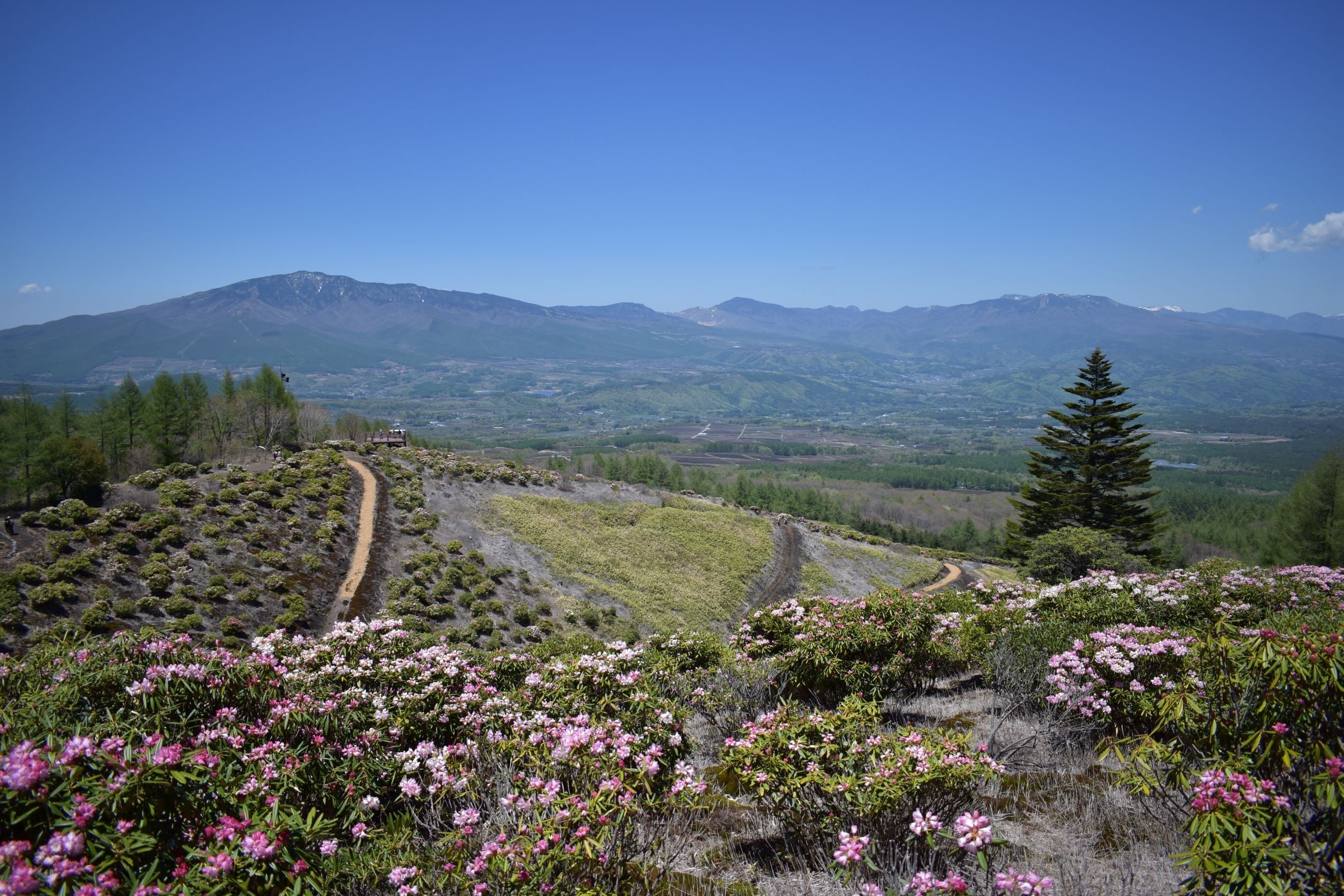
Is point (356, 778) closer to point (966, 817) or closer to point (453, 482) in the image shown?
point (966, 817)

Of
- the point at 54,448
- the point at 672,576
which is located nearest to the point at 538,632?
the point at 672,576

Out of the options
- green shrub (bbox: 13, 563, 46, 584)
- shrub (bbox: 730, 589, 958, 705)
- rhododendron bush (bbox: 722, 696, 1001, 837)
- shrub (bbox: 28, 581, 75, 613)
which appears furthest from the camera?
green shrub (bbox: 13, 563, 46, 584)

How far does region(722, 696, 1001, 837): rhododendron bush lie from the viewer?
4.34 meters

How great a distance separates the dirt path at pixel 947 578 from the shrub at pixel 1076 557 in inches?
210

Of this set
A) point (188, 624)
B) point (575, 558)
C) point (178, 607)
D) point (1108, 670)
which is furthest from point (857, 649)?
point (575, 558)

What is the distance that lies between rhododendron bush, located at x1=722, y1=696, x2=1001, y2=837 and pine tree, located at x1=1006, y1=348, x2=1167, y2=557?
34.4 m

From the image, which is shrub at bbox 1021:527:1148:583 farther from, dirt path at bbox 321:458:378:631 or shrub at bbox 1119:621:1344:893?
dirt path at bbox 321:458:378:631

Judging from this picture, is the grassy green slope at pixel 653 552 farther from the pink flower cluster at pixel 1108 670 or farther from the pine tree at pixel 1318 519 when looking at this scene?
the pine tree at pixel 1318 519

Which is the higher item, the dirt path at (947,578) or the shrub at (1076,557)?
the shrub at (1076,557)

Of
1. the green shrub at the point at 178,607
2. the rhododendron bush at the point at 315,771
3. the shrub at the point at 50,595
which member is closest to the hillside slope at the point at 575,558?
the green shrub at the point at 178,607

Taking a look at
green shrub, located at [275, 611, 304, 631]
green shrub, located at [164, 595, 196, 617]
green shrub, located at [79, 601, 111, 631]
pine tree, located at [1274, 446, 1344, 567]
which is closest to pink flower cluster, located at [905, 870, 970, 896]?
green shrub, located at [275, 611, 304, 631]

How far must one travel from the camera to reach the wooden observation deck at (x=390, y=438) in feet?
125

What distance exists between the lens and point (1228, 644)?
13.2 feet

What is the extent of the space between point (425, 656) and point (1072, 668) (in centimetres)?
706
